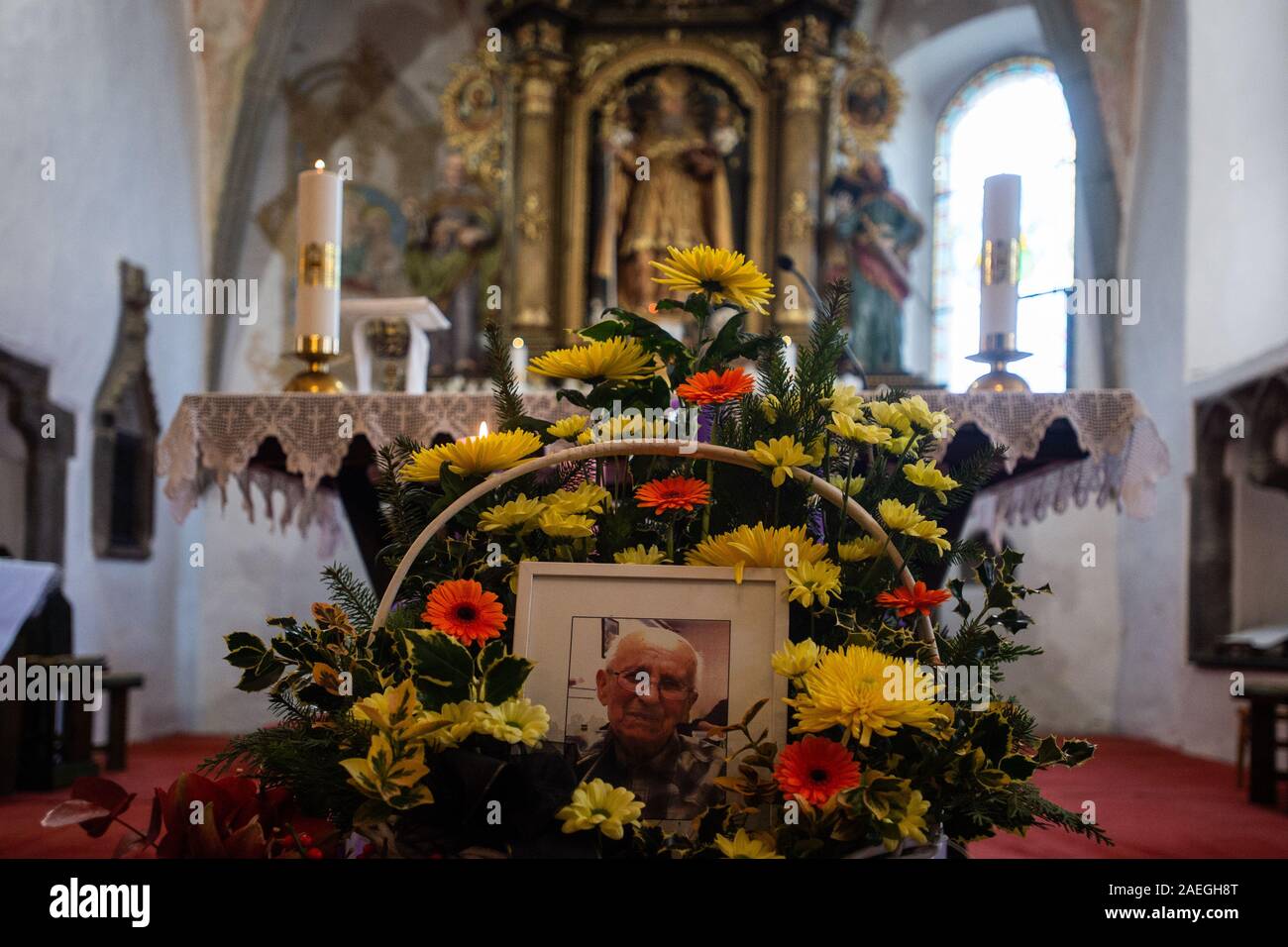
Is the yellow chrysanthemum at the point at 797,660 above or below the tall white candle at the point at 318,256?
below

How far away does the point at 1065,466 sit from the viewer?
3.06 metres

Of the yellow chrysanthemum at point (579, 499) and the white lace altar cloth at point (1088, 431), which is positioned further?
the white lace altar cloth at point (1088, 431)

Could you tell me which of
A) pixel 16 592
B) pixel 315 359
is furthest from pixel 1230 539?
pixel 16 592

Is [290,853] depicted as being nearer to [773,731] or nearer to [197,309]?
[773,731]

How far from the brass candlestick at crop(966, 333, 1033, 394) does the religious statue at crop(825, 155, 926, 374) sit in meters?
4.66

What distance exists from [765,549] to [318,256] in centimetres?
220

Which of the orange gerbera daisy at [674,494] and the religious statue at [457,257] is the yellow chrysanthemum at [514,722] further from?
the religious statue at [457,257]

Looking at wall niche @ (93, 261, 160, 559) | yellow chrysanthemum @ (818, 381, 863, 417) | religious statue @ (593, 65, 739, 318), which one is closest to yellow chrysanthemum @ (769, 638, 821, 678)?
yellow chrysanthemum @ (818, 381, 863, 417)

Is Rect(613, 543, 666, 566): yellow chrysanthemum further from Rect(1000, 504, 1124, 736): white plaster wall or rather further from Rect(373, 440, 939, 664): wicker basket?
Rect(1000, 504, 1124, 736): white plaster wall

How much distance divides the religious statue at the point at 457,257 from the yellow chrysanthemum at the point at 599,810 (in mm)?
6998

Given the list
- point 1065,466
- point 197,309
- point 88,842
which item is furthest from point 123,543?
point 1065,466

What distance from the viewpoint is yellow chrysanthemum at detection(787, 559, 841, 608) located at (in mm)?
1118

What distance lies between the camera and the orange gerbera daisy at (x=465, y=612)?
3.75 feet

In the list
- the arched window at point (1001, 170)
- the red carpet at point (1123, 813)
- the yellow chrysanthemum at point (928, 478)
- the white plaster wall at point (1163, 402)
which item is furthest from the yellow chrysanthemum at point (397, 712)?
the arched window at point (1001, 170)
